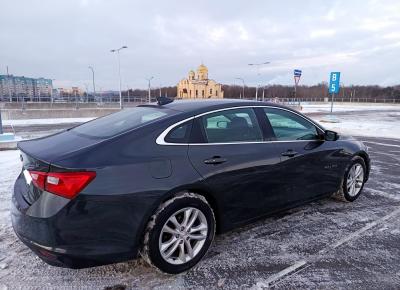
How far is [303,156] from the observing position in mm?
4066

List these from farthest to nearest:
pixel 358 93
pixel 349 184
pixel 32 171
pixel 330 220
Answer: pixel 358 93 → pixel 349 184 → pixel 330 220 → pixel 32 171

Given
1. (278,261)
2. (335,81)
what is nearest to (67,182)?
(278,261)

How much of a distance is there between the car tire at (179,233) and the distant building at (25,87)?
51.6 metres

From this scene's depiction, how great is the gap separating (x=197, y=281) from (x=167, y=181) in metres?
0.97

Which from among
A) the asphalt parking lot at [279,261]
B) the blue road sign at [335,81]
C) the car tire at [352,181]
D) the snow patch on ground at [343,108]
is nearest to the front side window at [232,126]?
the asphalt parking lot at [279,261]

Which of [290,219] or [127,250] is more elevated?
[127,250]

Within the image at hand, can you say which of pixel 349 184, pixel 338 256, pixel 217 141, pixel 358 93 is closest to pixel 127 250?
pixel 217 141

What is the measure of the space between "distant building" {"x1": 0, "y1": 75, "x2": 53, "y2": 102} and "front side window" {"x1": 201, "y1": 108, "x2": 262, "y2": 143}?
2015 inches

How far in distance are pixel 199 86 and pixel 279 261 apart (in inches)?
3163

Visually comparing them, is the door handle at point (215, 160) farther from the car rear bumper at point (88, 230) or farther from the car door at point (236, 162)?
the car rear bumper at point (88, 230)

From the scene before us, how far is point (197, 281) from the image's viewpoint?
9.68 ft

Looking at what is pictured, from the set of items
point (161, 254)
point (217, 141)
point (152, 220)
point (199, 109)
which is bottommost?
point (161, 254)

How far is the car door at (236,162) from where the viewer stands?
319cm

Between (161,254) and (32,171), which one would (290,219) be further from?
(32,171)
